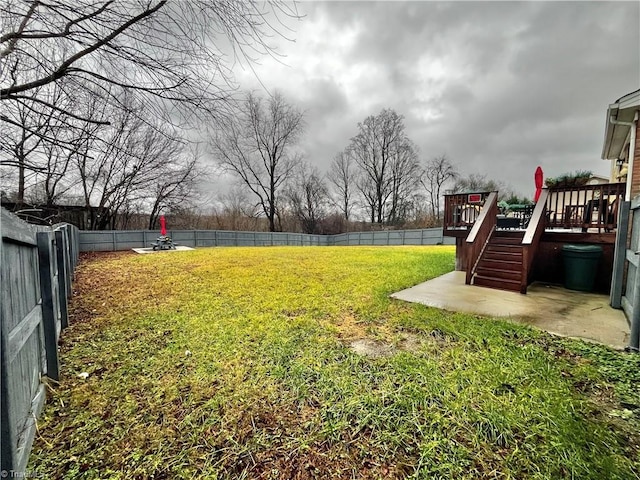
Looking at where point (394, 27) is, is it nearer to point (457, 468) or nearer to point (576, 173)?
point (457, 468)

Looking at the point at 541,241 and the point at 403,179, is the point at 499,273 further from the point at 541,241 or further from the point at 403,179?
the point at 403,179

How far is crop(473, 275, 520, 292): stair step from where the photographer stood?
5.02 meters

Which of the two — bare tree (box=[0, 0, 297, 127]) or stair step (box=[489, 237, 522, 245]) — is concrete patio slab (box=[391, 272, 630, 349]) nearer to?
stair step (box=[489, 237, 522, 245])

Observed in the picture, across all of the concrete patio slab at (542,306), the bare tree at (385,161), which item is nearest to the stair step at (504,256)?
the concrete patio slab at (542,306)

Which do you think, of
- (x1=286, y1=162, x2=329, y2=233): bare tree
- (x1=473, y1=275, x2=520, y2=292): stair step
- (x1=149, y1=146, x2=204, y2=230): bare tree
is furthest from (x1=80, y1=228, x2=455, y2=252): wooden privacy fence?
(x1=473, y1=275, x2=520, y2=292): stair step

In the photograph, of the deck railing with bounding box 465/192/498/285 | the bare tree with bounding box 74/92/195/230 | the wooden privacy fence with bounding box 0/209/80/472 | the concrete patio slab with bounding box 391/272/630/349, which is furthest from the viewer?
the bare tree with bounding box 74/92/195/230

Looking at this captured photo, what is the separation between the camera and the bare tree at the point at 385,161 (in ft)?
88.0

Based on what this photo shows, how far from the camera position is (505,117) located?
1755 cm

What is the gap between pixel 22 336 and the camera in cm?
152

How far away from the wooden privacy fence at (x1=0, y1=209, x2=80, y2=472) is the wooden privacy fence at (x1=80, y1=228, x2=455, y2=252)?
42.1 ft

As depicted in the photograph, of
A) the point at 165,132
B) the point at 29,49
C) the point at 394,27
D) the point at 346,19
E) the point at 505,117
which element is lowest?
the point at 165,132

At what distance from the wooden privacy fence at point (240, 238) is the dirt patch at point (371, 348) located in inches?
555

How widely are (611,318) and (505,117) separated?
18.8m

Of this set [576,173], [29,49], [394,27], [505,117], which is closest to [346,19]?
[394,27]
